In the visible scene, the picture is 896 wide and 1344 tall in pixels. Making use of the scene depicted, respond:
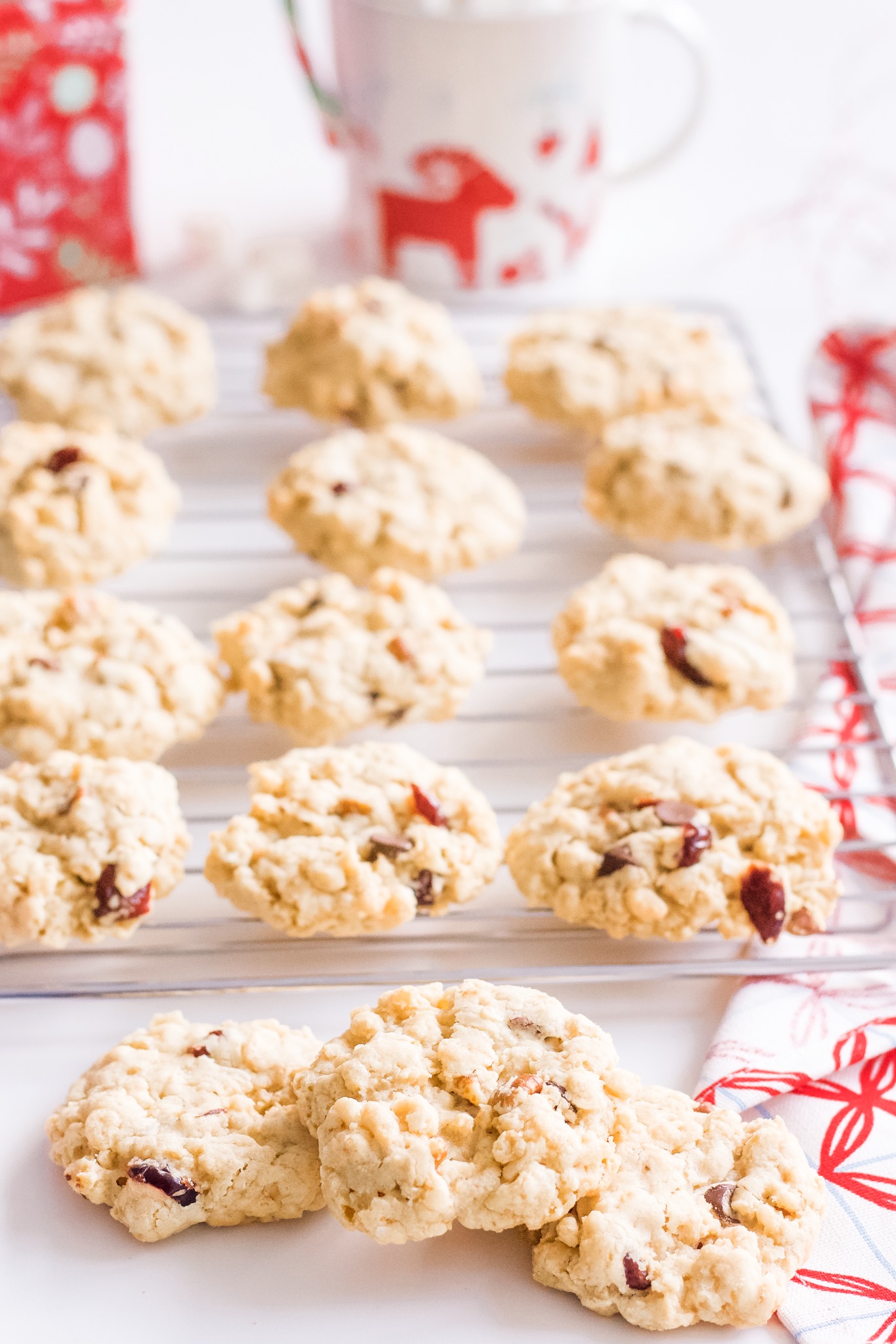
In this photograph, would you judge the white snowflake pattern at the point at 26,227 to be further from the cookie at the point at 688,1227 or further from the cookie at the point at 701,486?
the cookie at the point at 688,1227

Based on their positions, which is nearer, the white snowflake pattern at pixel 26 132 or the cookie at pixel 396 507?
the cookie at pixel 396 507

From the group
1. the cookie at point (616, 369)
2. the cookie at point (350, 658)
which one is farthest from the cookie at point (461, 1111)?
the cookie at point (616, 369)

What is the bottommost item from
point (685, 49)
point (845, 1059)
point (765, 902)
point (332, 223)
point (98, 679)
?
point (845, 1059)

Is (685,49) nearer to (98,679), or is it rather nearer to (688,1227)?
(98,679)

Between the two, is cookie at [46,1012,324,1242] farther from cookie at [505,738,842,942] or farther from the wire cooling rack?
cookie at [505,738,842,942]

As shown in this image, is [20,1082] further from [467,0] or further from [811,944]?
[467,0]

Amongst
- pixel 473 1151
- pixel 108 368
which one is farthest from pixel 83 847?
pixel 108 368
